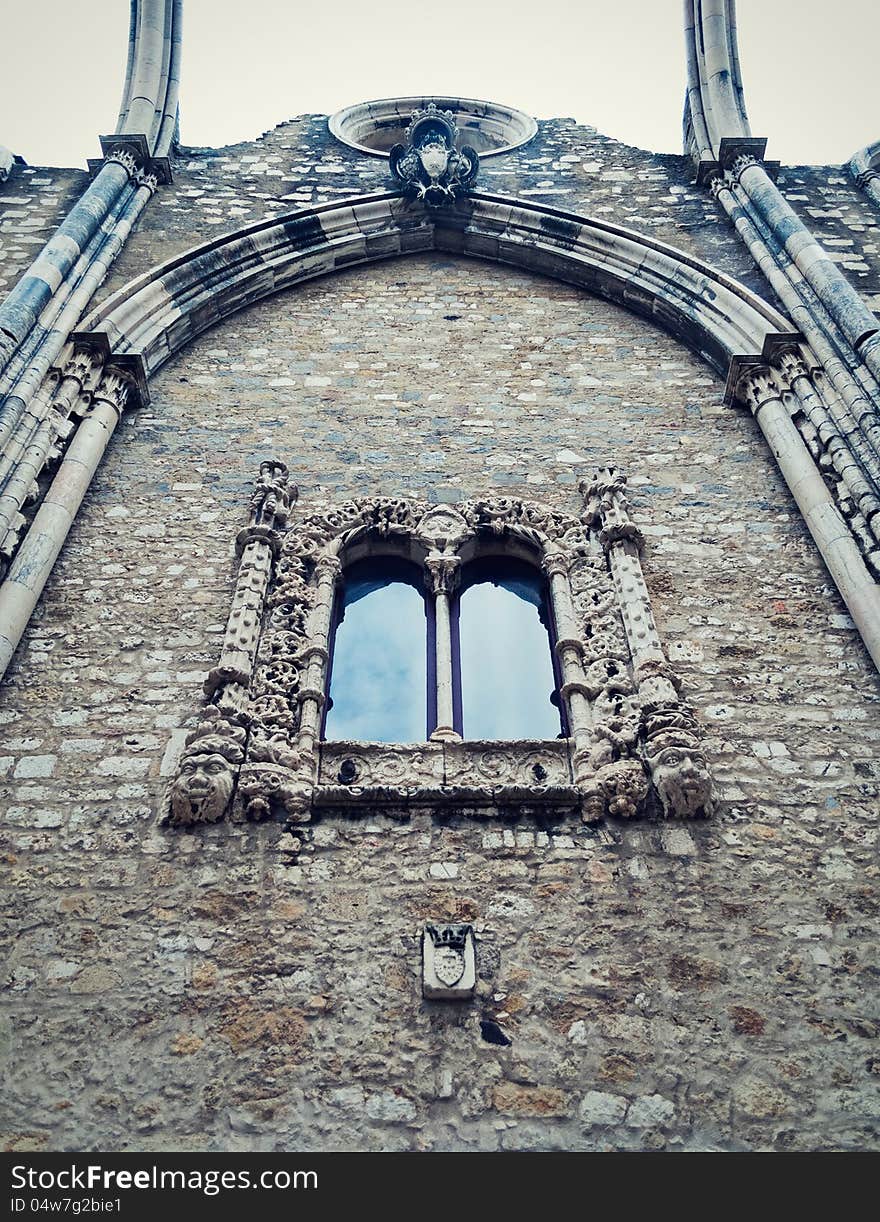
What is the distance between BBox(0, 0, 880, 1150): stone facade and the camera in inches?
148

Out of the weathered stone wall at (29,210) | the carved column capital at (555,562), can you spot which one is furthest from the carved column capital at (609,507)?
the weathered stone wall at (29,210)

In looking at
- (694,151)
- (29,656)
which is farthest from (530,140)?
(29,656)

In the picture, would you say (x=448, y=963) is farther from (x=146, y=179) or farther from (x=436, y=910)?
(x=146, y=179)

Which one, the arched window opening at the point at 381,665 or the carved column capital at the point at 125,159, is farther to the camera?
the carved column capital at the point at 125,159

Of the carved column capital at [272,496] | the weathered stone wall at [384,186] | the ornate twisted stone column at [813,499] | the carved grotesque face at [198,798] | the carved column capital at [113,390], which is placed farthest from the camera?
the weathered stone wall at [384,186]

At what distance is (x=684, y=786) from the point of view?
4.66 metres

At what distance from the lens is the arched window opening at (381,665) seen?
538 cm

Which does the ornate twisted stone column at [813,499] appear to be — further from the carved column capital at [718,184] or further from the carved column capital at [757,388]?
the carved column capital at [718,184]

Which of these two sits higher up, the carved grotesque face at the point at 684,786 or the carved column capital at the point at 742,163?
the carved column capital at the point at 742,163

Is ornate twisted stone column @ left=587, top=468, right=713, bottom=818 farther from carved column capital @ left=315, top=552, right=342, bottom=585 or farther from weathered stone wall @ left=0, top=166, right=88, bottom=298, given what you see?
weathered stone wall @ left=0, top=166, right=88, bottom=298

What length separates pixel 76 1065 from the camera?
151 inches

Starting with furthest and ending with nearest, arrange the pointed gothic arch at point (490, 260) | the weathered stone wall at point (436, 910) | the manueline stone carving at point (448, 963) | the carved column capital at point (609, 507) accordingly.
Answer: the pointed gothic arch at point (490, 260)
the carved column capital at point (609, 507)
the manueline stone carving at point (448, 963)
the weathered stone wall at point (436, 910)

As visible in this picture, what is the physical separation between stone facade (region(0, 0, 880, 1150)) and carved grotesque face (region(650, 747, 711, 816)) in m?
0.10
